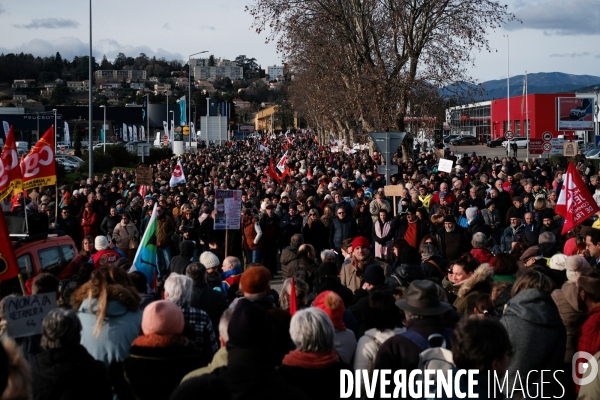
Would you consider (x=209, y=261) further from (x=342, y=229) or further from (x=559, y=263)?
(x=342, y=229)

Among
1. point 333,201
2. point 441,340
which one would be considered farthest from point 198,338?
point 333,201

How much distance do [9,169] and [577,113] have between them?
5969cm

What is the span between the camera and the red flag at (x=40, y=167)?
522 inches

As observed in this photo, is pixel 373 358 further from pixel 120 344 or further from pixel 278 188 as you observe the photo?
pixel 278 188

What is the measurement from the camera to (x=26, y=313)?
18.9 feet

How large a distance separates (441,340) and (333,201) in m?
12.2

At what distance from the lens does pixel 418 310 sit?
566 centimetres

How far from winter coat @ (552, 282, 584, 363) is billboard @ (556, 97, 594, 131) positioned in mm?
60568

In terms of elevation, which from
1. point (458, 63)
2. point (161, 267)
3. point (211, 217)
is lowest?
point (161, 267)

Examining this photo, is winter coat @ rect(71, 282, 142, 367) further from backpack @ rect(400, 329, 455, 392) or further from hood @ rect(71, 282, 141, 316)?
backpack @ rect(400, 329, 455, 392)

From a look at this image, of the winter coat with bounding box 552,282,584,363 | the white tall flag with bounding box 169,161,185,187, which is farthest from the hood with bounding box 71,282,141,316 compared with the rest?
the white tall flag with bounding box 169,161,185,187

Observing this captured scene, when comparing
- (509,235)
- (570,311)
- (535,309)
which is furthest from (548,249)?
(535,309)

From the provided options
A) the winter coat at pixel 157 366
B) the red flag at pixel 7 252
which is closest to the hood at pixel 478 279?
the winter coat at pixel 157 366

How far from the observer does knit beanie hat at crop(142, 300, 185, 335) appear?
5086 millimetres
